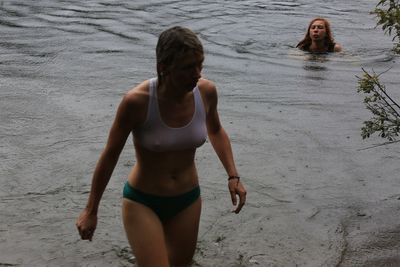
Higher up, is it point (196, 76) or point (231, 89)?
point (196, 76)

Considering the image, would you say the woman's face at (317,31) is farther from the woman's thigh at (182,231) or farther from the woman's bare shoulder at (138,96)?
the woman's bare shoulder at (138,96)

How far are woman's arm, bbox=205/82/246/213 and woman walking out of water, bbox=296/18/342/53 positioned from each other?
887 centimetres

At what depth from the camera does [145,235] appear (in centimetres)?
388

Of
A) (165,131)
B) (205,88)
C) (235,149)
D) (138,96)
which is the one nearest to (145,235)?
(165,131)

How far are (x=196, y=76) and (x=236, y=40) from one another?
35.5 ft

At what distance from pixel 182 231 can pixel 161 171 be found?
0.45m

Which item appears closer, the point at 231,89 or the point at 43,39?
the point at 231,89

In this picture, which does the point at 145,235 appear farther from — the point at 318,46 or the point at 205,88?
the point at 318,46

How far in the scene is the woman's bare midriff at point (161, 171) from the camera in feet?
13.2

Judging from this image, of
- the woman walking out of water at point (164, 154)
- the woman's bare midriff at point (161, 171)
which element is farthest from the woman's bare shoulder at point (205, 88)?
the woman's bare midriff at point (161, 171)

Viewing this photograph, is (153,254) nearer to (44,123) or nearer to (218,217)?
(218,217)

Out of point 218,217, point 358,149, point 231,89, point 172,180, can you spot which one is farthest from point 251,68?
point 172,180

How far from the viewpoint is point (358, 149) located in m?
7.82

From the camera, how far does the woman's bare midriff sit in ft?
13.2
